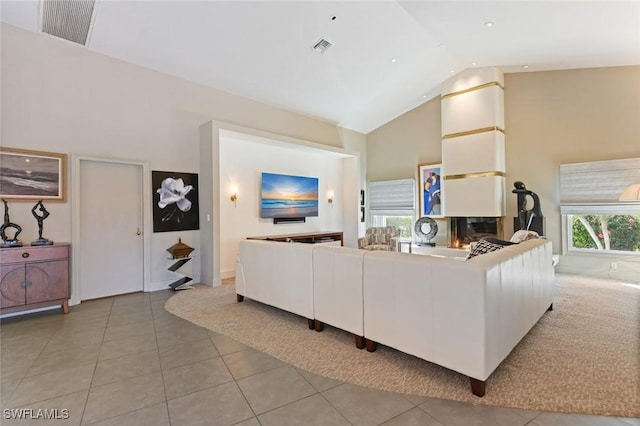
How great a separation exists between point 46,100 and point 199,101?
78.5 inches

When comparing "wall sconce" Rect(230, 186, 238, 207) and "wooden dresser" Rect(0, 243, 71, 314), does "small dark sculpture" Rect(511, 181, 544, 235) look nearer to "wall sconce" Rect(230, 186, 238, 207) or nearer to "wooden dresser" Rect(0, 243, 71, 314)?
"wall sconce" Rect(230, 186, 238, 207)

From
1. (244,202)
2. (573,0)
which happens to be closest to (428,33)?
(573,0)

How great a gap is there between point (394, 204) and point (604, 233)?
405 centimetres

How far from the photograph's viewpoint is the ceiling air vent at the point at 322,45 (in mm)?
4633

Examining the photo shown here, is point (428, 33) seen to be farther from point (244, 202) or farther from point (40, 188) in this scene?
point (40, 188)

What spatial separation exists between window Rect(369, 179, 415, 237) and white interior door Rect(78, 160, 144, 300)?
222 inches

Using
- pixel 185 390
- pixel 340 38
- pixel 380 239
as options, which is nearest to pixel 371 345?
pixel 185 390

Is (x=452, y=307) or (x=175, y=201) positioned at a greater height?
(x=175, y=201)

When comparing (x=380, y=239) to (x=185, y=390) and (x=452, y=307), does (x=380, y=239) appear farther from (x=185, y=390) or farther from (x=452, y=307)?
(x=185, y=390)

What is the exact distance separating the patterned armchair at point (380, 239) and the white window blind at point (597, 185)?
3.10 meters

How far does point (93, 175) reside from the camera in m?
4.32

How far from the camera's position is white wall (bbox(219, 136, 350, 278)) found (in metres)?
5.81

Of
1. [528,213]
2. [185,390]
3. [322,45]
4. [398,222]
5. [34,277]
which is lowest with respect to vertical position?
[185,390]

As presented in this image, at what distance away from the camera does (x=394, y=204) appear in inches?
311
